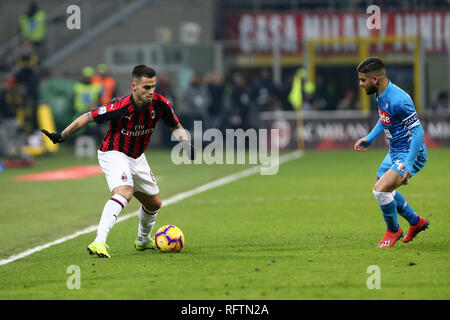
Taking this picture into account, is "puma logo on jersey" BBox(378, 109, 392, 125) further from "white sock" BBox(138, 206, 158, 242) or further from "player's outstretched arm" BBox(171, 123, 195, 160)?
"white sock" BBox(138, 206, 158, 242)

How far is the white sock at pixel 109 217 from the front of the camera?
8.18 meters

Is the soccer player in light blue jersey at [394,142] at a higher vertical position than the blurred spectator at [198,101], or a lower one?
lower

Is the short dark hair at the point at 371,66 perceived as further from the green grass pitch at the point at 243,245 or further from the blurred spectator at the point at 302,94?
the blurred spectator at the point at 302,94

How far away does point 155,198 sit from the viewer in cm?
869

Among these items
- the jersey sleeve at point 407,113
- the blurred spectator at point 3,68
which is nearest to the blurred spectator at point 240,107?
the blurred spectator at point 3,68

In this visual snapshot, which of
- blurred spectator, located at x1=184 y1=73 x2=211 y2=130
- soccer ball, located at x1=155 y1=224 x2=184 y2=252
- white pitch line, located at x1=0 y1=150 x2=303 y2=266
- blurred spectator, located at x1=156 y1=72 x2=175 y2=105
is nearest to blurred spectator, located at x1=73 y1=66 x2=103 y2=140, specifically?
blurred spectator, located at x1=156 y1=72 x2=175 y2=105

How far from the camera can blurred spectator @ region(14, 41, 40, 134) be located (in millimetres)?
23000

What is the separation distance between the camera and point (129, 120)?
8.53 m

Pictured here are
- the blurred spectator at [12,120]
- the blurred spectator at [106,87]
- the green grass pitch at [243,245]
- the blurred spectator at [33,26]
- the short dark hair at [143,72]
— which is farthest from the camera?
the blurred spectator at [33,26]

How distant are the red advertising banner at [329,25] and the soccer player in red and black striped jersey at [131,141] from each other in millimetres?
21472

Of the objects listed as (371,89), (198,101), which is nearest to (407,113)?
(371,89)

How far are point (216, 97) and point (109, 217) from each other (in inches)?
705

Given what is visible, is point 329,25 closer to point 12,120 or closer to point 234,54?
point 234,54

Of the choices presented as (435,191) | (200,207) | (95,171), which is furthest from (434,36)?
(200,207)
